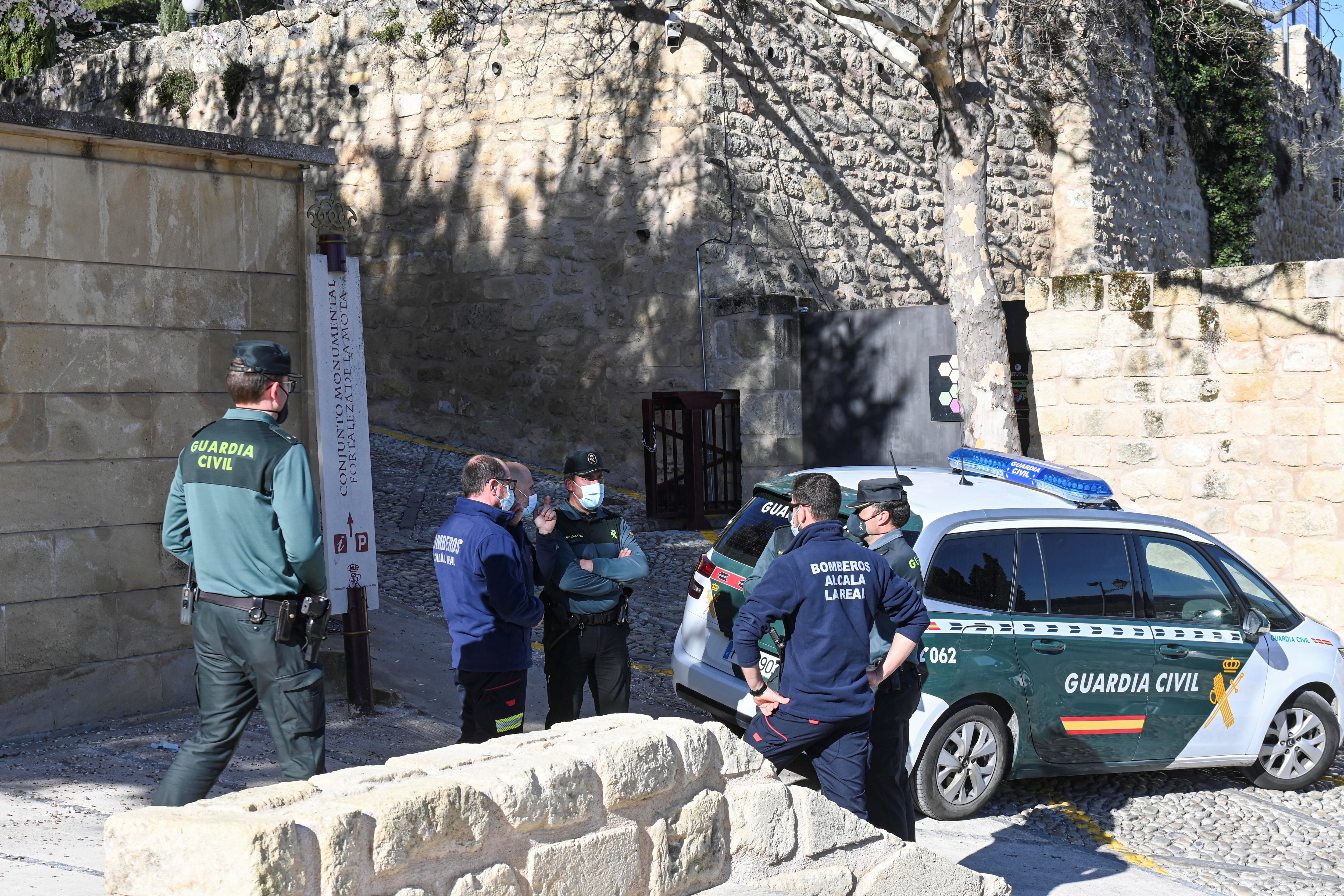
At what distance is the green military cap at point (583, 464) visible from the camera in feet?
19.7

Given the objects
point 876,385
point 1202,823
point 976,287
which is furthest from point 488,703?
point 876,385

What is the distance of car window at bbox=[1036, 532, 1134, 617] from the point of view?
6301 mm

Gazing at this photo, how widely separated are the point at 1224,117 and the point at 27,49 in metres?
19.4

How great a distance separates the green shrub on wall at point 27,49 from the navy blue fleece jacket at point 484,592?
18204mm

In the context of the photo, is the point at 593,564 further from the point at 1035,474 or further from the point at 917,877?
the point at 1035,474

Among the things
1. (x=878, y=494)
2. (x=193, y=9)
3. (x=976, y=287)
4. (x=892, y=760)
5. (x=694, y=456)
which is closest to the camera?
(x=892, y=760)

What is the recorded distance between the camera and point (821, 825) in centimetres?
416

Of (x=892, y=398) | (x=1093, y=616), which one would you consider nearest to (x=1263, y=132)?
(x=892, y=398)

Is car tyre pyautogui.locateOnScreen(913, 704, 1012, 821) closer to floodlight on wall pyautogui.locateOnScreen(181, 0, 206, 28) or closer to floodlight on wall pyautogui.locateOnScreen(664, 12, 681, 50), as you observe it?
floodlight on wall pyautogui.locateOnScreen(664, 12, 681, 50)

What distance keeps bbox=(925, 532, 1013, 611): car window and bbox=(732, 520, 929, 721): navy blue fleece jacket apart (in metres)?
1.29

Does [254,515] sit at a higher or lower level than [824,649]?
higher

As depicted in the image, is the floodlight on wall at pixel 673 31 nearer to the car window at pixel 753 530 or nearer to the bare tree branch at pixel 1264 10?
the bare tree branch at pixel 1264 10

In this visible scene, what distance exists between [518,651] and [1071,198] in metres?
14.8

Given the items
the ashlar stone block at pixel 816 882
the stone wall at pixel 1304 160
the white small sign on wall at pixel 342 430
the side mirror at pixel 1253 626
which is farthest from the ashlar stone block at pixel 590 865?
the stone wall at pixel 1304 160
